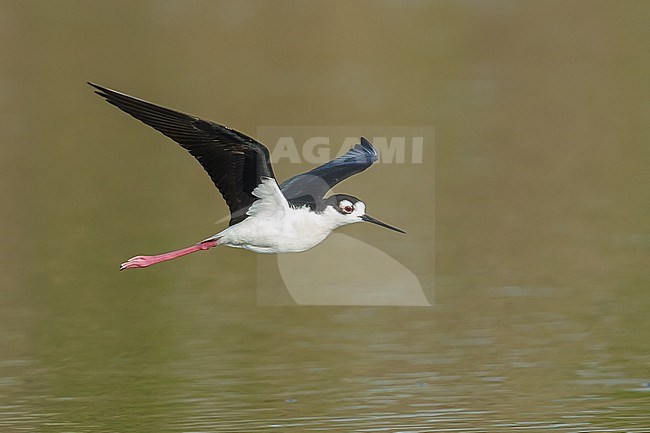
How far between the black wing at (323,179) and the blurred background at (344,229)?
141cm

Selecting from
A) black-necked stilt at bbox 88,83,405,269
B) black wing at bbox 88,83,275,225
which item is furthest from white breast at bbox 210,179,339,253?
black wing at bbox 88,83,275,225

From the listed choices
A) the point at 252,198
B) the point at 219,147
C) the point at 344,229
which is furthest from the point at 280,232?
the point at 344,229

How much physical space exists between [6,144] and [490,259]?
27.1 feet

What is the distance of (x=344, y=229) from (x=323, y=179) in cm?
554

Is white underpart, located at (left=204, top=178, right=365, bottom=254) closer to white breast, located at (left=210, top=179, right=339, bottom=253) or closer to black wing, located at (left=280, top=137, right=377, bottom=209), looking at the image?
white breast, located at (left=210, top=179, right=339, bottom=253)

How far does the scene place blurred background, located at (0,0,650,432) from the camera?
1016cm

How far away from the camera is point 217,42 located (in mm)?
24438

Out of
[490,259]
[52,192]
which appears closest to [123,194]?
[52,192]

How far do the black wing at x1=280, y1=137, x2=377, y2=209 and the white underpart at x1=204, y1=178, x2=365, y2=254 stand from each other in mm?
145

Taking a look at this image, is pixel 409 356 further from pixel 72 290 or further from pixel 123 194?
pixel 123 194

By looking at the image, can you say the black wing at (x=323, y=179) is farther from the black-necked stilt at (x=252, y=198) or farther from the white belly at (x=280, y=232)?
the white belly at (x=280, y=232)

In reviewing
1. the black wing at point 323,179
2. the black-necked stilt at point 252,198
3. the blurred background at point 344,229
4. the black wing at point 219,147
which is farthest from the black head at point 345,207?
the blurred background at point 344,229

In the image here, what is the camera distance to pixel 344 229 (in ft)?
51.3

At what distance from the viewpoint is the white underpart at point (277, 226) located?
9.23 meters
